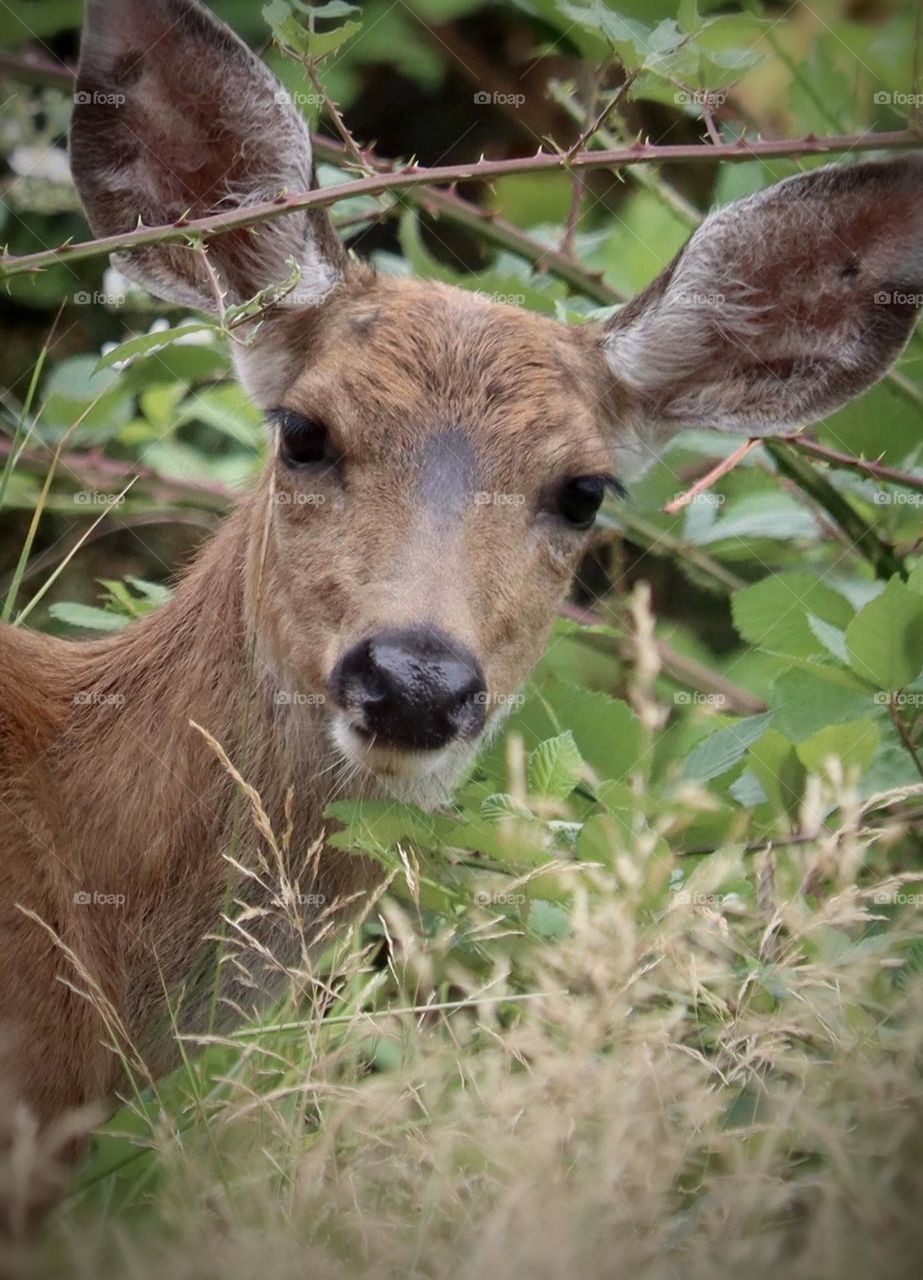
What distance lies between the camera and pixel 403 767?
350 centimetres

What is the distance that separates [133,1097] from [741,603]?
206 centimetres

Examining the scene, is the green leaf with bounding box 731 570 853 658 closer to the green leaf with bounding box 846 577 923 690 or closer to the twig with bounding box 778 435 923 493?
the twig with bounding box 778 435 923 493

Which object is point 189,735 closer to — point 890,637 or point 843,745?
point 843,745

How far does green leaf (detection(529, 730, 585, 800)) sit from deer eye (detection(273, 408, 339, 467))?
0.85 m

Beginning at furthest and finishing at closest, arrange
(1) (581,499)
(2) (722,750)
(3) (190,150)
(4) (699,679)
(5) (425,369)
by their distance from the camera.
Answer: (4) (699,679) < (3) (190,150) < (1) (581,499) < (5) (425,369) < (2) (722,750)

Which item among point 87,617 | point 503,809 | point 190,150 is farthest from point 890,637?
point 87,617

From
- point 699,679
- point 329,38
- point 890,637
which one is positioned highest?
point 329,38

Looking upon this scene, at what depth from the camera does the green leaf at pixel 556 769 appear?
3588 mm

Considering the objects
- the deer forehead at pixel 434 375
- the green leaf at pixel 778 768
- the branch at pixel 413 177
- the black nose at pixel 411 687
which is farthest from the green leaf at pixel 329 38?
the green leaf at pixel 778 768

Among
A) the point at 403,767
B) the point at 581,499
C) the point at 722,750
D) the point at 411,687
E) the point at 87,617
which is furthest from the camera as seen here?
the point at 87,617

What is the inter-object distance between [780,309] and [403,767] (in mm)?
1861

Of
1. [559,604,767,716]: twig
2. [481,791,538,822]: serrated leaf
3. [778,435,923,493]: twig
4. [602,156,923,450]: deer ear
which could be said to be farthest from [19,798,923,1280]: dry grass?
[559,604,767,716]: twig

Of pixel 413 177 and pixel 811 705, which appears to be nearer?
pixel 413 177

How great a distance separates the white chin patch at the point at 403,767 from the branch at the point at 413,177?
1.13 meters
